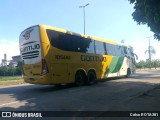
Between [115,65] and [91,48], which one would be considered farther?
[115,65]

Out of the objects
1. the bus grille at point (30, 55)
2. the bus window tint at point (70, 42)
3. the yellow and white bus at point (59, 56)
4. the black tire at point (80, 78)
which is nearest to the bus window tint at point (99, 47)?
the yellow and white bus at point (59, 56)

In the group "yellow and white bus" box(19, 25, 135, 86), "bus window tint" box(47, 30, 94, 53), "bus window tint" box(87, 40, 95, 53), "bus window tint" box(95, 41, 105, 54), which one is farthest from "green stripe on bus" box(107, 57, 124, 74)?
"bus window tint" box(47, 30, 94, 53)

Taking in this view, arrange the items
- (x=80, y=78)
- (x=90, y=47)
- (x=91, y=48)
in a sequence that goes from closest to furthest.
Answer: (x=80, y=78) → (x=90, y=47) → (x=91, y=48)

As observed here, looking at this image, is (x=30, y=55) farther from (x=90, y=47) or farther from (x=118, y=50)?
(x=118, y=50)

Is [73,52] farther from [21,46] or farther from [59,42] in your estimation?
[21,46]

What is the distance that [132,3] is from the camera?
12.9 meters

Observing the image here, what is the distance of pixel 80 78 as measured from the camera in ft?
56.7

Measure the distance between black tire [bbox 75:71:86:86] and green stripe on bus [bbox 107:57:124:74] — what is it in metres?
3.97

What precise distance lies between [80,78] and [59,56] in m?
2.59

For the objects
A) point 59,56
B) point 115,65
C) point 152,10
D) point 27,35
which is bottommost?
point 115,65

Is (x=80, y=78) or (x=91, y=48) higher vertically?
(x=91, y=48)

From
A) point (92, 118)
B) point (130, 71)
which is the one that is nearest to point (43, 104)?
point (92, 118)

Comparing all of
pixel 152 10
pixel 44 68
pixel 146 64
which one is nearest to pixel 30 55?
pixel 44 68

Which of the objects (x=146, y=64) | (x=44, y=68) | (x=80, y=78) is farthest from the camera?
(x=146, y=64)
